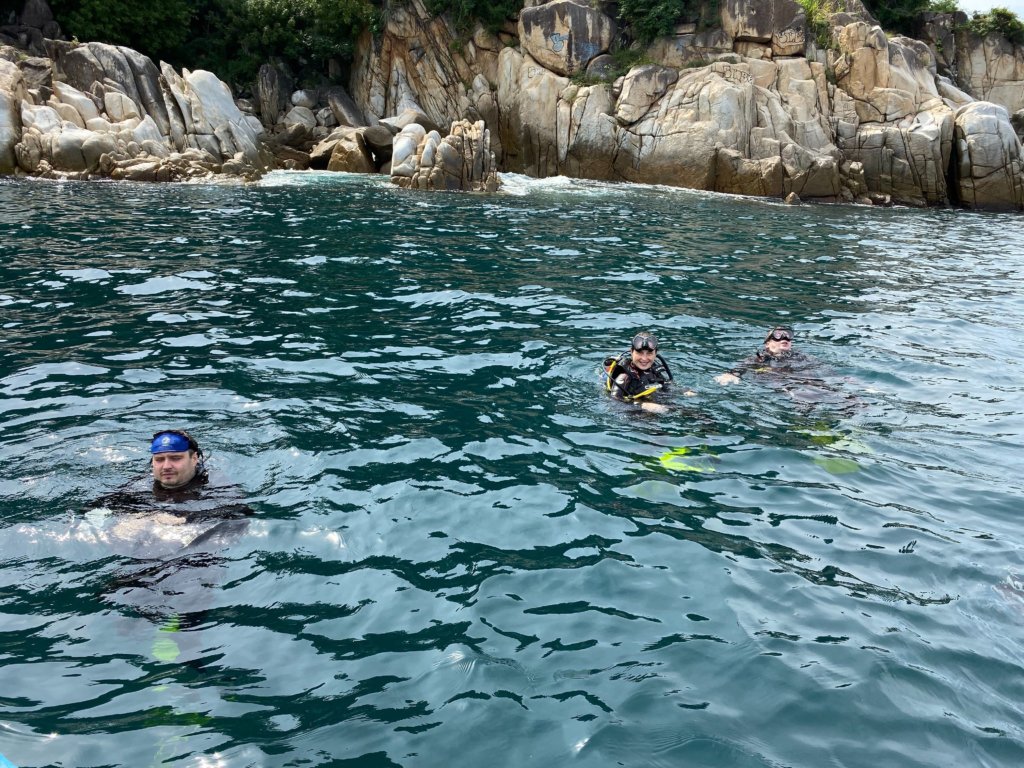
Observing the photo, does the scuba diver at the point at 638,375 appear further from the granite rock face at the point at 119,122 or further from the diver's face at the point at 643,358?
the granite rock face at the point at 119,122

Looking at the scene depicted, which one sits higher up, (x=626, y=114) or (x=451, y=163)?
(x=626, y=114)

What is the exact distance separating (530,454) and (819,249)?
15.7 m

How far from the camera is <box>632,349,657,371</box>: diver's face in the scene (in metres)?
9.59

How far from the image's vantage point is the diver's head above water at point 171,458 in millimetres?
6697

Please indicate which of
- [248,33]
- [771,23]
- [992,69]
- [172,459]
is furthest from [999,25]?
[172,459]

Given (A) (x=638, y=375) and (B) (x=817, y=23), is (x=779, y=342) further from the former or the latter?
(B) (x=817, y=23)

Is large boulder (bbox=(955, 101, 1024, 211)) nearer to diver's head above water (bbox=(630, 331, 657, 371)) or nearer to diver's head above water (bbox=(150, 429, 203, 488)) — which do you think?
diver's head above water (bbox=(630, 331, 657, 371))

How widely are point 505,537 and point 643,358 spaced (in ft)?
12.7

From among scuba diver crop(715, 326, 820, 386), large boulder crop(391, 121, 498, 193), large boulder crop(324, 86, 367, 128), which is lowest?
scuba diver crop(715, 326, 820, 386)

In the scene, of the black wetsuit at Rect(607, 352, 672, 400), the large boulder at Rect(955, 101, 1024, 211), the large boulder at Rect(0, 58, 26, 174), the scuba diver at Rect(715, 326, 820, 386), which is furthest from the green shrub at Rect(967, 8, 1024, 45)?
the large boulder at Rect(0, 58, 26, 174)

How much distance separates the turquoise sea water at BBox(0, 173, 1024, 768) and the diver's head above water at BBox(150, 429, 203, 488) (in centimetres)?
67

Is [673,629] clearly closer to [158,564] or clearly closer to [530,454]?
[530,454]

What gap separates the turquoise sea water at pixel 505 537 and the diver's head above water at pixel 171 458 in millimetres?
671

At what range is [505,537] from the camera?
6551mm
